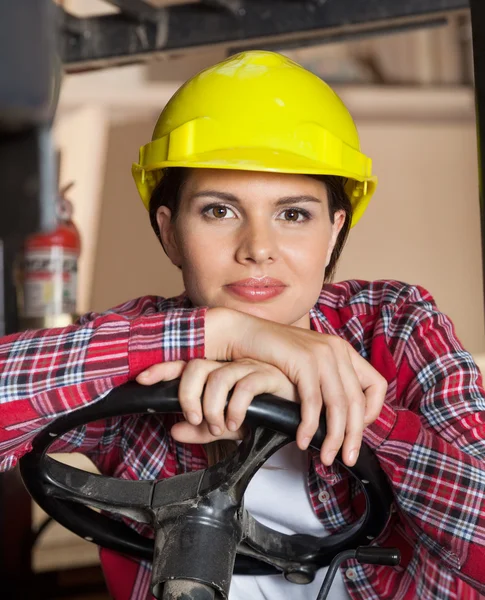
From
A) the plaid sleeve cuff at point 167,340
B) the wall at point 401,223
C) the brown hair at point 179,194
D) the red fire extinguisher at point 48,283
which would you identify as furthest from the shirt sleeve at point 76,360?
the wall at point 401,223

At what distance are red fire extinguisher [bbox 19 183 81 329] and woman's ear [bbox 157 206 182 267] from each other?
0.81 metres

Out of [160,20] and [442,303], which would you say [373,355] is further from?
[442,303]

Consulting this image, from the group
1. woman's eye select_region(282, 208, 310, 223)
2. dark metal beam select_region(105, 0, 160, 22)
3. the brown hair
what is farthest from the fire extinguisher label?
woman's eye select_region(282, 208, 310, 223)

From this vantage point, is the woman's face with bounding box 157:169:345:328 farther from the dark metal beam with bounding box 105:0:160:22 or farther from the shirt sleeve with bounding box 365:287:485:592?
the dark metal beam with bounding box 105:0:160:22

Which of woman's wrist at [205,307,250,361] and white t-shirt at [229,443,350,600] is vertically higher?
woman's wrist at [205,307,250,361]

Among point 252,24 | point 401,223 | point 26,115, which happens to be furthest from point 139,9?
point 401,223

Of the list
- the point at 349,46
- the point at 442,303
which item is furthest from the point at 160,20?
the point at 349,46

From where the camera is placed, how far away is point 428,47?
11.5 ft

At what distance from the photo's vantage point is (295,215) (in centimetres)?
103

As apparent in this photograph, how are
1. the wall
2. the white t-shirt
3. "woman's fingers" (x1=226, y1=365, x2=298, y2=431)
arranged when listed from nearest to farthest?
"woman's fingers" (x1=226, y1=365, x2=298, y2=431), the white t-shirt, the wall

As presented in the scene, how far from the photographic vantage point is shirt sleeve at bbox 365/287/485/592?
834 millimetres

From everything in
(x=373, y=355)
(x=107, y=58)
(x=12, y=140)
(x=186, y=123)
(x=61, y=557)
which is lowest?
(x=61, y=557)

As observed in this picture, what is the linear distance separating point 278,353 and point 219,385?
7 centimetres

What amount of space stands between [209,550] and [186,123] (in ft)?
1.80
